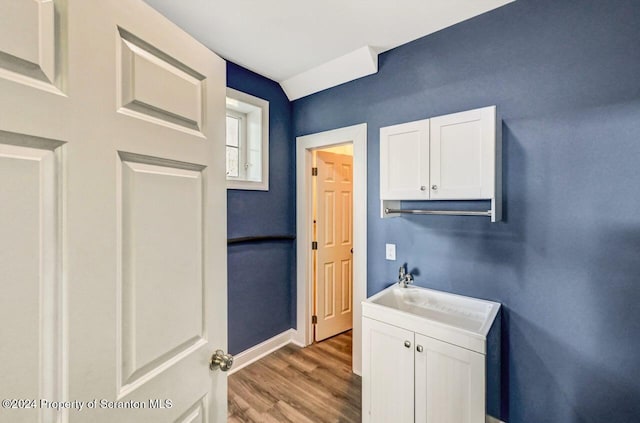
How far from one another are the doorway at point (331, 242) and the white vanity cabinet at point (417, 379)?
126cm

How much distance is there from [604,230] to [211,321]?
1950 mm

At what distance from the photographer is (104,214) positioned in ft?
1.99

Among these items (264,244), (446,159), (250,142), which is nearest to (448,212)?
(446,159)

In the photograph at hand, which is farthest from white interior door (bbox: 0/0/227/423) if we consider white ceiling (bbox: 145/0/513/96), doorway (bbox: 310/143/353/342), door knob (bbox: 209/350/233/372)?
doorway (bbox: 310/143/353/342)

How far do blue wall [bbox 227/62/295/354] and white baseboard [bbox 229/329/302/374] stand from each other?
0.05 m

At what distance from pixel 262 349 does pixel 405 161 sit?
2.17 meters

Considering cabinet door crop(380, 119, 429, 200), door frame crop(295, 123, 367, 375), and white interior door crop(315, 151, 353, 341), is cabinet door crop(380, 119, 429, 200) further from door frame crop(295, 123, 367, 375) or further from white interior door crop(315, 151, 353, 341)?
white interior door crop(315, 151, 353, 341)

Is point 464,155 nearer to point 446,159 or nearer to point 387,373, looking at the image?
point 446,159

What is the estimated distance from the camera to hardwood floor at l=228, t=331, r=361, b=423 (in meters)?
1.88

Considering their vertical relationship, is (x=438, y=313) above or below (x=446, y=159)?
below

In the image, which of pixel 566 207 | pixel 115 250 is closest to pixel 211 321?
pixel 115 250

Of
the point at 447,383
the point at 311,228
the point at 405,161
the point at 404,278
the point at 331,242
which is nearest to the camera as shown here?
the point at 447,383

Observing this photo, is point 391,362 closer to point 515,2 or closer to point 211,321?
point 211,321

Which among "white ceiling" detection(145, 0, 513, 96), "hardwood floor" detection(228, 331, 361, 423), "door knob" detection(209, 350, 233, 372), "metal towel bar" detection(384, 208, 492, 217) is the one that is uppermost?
"white ceiling" detection(145, 0, 513, 96)
